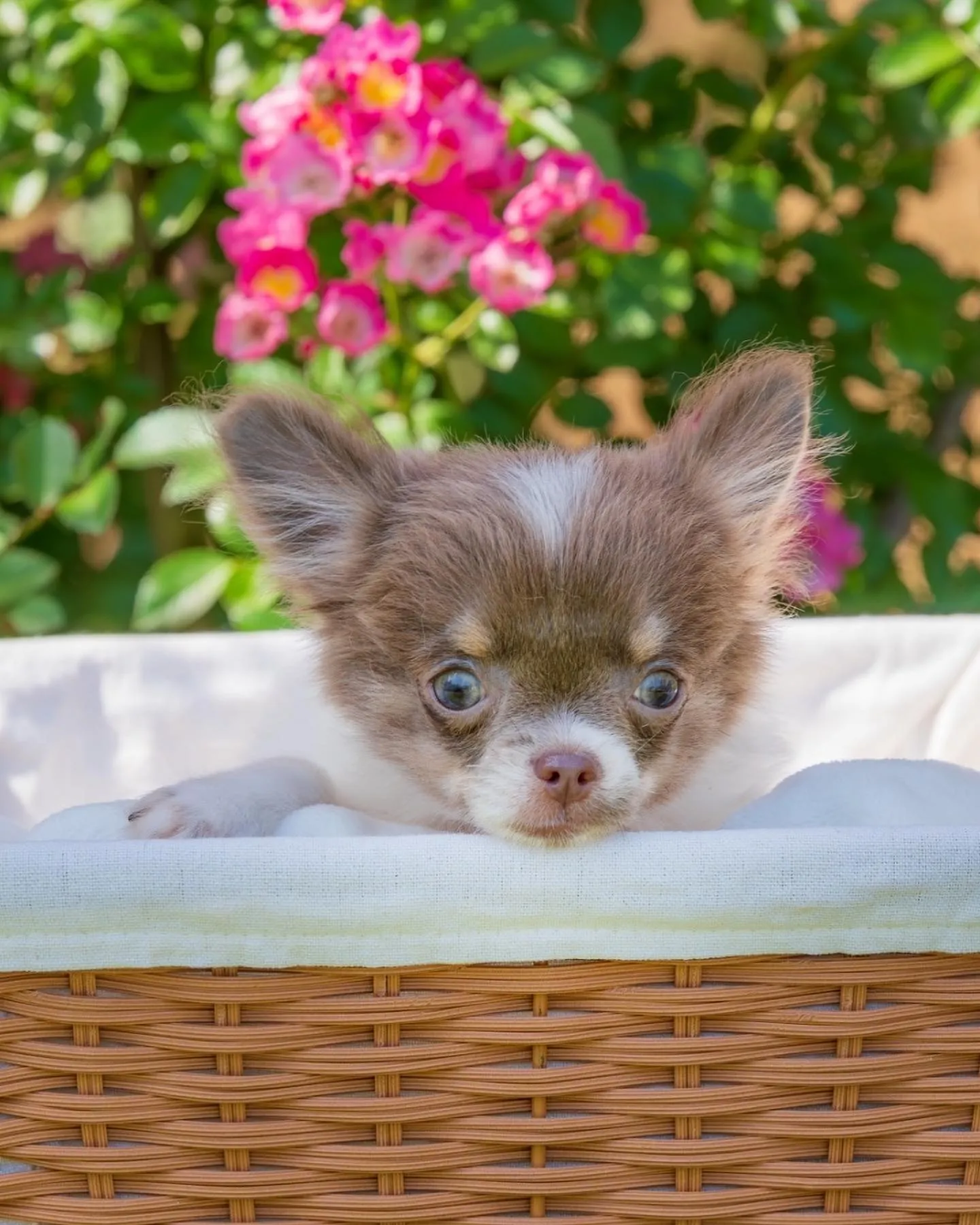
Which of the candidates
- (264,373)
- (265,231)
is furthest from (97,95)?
(264,373)

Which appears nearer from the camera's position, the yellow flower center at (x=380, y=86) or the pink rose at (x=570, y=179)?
the yellow flower center at (x=380, y=86)

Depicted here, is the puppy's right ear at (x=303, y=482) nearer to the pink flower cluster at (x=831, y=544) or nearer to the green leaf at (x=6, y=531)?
the green leaf at (x=6, y=531)

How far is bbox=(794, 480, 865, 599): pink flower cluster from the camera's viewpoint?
10.8ft

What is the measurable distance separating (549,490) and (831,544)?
5.49 ft

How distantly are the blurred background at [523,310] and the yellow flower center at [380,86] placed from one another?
0.21 m

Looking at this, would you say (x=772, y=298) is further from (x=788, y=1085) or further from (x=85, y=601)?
(x=788, y=1085)

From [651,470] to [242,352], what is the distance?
1.23m

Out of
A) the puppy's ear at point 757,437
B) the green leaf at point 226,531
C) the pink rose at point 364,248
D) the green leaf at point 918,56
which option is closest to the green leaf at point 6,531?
the green leaf at point 226,531

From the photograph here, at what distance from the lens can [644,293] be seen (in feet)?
10.5

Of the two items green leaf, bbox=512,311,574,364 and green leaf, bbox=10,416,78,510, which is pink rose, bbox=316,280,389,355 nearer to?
green leaf, bbox=512,311,574,364

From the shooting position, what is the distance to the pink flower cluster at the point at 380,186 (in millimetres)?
2824

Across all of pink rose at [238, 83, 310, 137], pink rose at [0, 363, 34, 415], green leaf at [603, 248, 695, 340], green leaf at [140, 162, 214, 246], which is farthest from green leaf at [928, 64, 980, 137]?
pink rose at [0, 363, 34, 415]

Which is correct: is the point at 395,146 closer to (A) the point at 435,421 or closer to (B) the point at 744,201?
(A) the point at 435,421

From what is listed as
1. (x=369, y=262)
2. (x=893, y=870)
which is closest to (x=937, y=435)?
(x=369, y=262)
